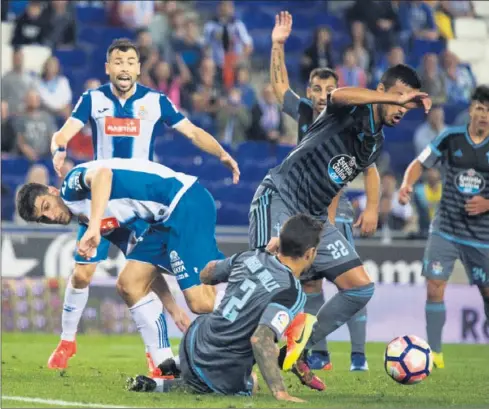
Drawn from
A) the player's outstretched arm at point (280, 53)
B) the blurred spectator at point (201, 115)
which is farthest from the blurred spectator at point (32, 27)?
the player's outstretched arm at point (280, 53)

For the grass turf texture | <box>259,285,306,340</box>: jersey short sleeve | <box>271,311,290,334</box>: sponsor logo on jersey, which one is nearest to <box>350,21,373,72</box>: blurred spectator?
the grass turf texture

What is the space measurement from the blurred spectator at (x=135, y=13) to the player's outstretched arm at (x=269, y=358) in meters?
13.0

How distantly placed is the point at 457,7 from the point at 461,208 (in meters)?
11.4

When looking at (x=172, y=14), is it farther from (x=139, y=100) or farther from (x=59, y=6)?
(x=139, y=100)

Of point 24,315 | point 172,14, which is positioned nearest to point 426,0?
point 172,14

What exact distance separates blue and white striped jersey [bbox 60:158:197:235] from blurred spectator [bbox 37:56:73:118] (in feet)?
30.7

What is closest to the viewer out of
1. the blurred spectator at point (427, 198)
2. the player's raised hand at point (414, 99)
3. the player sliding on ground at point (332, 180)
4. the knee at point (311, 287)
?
the player's raised hand at point (414, 99)

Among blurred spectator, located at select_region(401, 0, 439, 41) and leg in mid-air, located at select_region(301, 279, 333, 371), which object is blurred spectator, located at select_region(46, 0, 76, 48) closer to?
blurred spectator, located at select_region(401, 0, 439, 41)

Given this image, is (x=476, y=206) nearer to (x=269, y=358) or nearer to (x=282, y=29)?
(x=282, y=29)

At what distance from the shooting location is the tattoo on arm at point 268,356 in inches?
285

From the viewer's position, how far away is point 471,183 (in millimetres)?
11180

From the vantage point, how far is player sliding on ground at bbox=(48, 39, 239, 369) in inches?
407

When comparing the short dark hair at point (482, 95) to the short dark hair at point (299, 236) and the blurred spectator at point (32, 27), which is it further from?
the blurred spectator at point (32, 27)

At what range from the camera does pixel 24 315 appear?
14.4 meters
